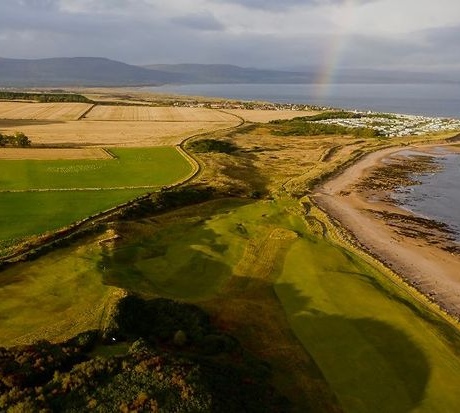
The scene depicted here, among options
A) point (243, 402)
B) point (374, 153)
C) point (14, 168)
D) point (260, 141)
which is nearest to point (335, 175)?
point (374, 153)

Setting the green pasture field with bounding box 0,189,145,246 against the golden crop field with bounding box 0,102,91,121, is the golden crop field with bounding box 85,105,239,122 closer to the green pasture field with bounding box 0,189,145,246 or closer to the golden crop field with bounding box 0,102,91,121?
the golden crop field with bounding box 0,102,91,121

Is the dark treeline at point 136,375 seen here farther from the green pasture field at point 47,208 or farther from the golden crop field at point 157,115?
the golden crop field at point 157,115

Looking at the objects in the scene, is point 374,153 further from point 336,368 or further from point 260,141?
point 336,368

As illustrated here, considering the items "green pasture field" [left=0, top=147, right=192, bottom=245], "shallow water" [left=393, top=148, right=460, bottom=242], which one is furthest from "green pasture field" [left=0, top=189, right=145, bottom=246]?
"shallow water" [left=393, top=148, right=460, bottom=242]

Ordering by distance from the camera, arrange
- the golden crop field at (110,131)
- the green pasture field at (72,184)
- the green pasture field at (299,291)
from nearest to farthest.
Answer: the green pasture field at (299,291) < the green pasture field at (72,184) < the golden crop field at (110,131)

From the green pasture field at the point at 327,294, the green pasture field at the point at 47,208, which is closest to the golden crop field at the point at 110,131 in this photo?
the green pasture field at the point at 47,208

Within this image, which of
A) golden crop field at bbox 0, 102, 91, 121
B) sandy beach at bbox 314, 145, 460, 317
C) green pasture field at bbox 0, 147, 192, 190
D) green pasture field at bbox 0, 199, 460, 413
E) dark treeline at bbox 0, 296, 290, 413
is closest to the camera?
dark treeline at bbox 0, 296, 290, 413

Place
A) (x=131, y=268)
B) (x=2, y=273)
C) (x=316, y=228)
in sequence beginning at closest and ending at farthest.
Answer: (x=2, y=273), (x=131, y=268), (x=316, y=228)
